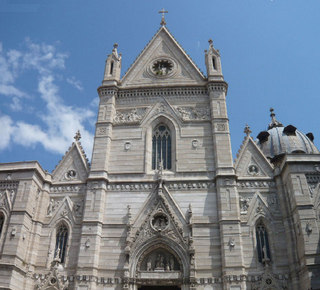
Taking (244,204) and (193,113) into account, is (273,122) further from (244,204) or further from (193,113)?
(244,204)

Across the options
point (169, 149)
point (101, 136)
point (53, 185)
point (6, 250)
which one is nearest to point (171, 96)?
point (169, 149)

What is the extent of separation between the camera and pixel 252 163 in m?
21.5

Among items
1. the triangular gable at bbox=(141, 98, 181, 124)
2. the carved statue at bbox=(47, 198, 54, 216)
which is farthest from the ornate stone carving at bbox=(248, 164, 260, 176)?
the carved statue at bbox=(47, 198, 54, 216)

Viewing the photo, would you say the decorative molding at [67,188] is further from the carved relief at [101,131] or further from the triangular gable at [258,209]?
the triangular gable at [258,209]

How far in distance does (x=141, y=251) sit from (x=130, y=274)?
1333 millimetres

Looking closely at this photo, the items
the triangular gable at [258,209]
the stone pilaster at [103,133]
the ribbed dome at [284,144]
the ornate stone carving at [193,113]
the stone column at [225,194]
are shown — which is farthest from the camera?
the ribbed dome at [284,144]

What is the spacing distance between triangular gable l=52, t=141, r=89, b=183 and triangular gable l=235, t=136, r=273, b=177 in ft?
32.7

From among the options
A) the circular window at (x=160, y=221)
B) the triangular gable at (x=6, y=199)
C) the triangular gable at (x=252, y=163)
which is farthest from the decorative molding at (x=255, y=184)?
the triangular gable at (x=6, y=199)

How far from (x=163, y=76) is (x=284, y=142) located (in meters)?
19.5

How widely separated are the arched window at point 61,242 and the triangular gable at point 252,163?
1128cm

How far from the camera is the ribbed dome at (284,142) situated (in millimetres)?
37031

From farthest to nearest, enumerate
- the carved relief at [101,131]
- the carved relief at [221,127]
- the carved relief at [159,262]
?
the carved relief at [101,131] < the carved relief at [221,127] < the carved relief at [159,262]

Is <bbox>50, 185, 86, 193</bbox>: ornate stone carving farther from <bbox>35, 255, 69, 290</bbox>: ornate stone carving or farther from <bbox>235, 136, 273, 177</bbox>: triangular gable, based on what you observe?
<bbox>235, 136, 273, 177</bbox>: triangular gable

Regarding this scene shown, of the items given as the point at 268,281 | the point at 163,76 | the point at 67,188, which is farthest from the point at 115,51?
the point at 268,281
